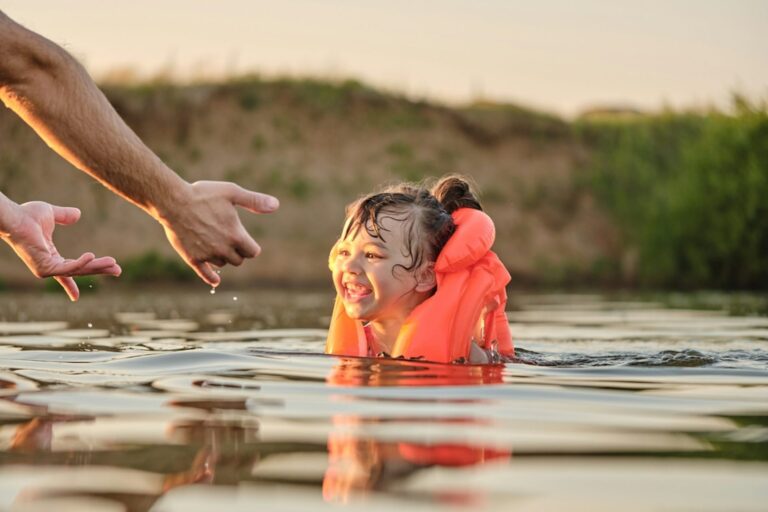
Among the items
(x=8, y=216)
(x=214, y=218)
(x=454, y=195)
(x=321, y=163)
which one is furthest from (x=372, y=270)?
(x=321, y=163)

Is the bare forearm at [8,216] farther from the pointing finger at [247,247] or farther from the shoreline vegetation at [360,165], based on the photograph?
the shoreline vegetation at [360,165]

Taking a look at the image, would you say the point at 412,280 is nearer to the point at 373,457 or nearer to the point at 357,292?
the point at 357,292

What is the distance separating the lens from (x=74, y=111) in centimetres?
343

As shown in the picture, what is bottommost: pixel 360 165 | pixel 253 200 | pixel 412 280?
pixel 412 280

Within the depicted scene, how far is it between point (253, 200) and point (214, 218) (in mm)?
142

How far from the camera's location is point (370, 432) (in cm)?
237

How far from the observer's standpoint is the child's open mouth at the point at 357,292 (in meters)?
4.44

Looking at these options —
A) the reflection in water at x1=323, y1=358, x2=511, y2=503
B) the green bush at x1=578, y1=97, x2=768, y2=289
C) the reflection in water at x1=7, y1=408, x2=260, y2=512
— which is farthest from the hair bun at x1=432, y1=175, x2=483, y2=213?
the green bush at x1=578, y1=97, x2=768, y2=289

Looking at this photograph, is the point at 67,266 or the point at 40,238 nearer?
the point at 67,266

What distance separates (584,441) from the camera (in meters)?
2.34

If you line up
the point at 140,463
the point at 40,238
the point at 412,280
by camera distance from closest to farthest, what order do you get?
the point at 140,463
the point at 40,238
the point at 412,280

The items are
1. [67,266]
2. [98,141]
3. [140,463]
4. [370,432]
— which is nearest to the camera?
[140,463]

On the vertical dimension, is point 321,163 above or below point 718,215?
above

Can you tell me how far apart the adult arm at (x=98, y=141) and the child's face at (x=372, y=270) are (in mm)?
928
